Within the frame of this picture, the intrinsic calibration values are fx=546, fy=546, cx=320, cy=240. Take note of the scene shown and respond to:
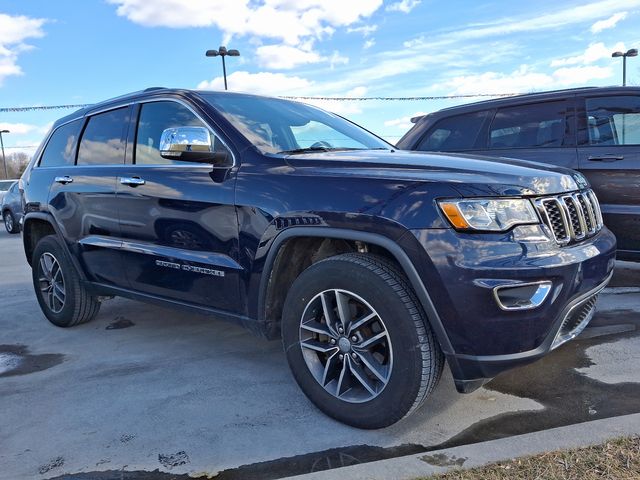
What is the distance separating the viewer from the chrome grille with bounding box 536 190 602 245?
2.61m

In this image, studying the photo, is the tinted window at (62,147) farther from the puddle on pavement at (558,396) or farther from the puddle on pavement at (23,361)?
the puddle on pavement at (558,396)

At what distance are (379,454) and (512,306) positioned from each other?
0.93 meters

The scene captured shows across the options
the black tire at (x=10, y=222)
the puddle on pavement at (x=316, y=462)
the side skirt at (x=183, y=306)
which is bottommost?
the puddle on pavement at (x=316, y=462)

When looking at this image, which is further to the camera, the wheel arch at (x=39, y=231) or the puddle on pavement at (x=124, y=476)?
the wheel arch at (x=39, y=231)

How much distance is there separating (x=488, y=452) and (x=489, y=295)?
0.73m

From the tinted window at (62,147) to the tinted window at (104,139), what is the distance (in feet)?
0.53

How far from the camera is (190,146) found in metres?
3.20

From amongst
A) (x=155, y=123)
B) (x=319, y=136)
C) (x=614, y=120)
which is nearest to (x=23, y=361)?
(x=155, y=123)

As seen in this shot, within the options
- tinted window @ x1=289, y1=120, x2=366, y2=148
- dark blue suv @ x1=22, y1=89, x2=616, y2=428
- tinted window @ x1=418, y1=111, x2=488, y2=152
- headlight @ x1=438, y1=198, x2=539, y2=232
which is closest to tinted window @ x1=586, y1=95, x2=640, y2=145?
tinted window @ x1=418, y1=111, x2=488, y2=152

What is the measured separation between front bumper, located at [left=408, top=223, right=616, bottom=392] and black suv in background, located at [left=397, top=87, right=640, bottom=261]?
2781mm

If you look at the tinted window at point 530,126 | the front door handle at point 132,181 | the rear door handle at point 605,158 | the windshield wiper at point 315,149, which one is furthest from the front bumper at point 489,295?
the tinted window at point 530,126

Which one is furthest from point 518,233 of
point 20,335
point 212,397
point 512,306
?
point 20,335

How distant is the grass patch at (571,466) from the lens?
2.23m

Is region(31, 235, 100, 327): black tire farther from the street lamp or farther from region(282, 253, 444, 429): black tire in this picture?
the street lamp
